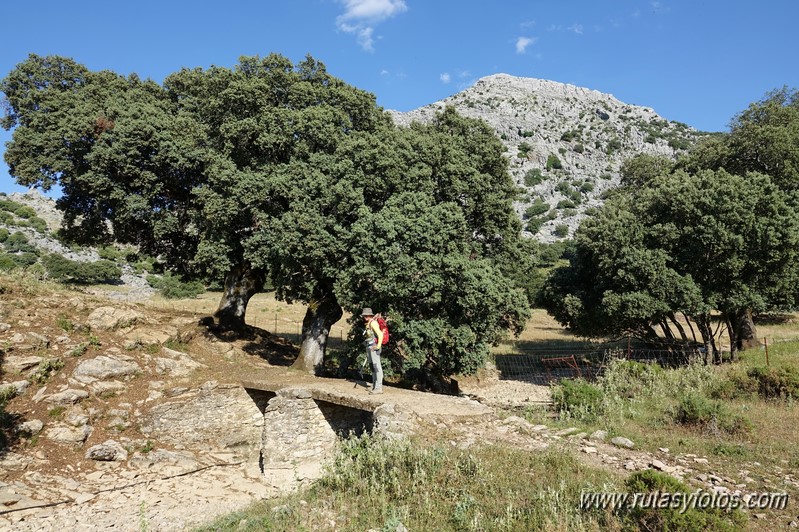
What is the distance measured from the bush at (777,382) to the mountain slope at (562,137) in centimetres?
6913

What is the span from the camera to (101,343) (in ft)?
53.9

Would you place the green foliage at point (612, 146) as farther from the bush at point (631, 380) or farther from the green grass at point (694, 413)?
the bush at point (631, 380)

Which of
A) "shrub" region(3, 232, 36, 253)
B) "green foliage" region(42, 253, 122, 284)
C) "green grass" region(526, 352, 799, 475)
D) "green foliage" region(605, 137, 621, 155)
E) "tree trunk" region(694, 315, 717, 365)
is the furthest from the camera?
"green foliage" region(605, 137, 621, 155)

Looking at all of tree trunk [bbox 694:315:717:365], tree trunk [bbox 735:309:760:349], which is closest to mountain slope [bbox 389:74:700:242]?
tree trunk [bbox 735:309:760:349]

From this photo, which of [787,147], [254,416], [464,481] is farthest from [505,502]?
[787,147]

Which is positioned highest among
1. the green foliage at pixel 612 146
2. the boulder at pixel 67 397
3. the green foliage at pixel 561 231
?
the green foliage at pixel 612 146

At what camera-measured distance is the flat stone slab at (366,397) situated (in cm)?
1175

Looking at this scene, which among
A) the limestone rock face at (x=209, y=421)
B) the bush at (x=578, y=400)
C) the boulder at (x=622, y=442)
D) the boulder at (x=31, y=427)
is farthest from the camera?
the limestone rock face at (x=209, y=421)

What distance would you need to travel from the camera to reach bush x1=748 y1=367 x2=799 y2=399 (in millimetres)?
11703

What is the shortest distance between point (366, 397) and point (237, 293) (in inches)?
465

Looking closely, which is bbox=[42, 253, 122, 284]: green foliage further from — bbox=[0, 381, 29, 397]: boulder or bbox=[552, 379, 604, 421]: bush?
bbox=[552, 379, 604, 421]: bush

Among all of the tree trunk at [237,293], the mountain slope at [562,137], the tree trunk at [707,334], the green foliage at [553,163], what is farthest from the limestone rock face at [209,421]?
the green foliage at [553,163]

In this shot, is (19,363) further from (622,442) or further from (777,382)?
(777,382)


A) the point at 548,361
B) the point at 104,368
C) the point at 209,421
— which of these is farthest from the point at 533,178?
the point at 104,368
